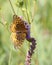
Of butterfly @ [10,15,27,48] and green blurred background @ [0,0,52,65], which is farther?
green blurred background @ [0,0,52,65]

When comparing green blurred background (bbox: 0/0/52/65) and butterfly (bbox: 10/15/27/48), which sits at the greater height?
butterfly (bbox: 10/15/27/48)

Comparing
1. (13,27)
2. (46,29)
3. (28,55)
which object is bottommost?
(46,29)

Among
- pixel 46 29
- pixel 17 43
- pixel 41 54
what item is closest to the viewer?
pixel 17 43

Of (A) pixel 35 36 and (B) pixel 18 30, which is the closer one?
(B) pixel 18 30

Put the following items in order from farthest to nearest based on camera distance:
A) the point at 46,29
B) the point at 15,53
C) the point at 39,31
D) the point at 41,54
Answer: the point at 46,29 → the point at 39,31 → the point at 15,53 → the point at 41,54

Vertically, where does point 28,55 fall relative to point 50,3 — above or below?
above

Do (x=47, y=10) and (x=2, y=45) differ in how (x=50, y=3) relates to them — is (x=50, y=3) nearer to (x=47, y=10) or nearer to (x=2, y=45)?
(x=47, y=10)

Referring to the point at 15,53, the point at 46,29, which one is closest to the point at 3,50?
the point at 15,53

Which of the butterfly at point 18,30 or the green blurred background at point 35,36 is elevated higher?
the butterfly at point 18,30

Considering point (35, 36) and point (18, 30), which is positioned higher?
point (18, 30)

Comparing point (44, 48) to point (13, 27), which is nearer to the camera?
point (13, 27)

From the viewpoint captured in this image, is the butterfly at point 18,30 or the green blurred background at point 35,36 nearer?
the butterfly at point 18,30
